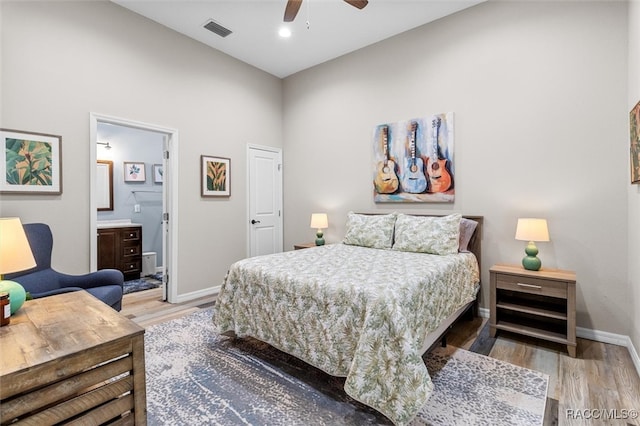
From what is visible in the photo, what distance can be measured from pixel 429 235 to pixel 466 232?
42 centimetres

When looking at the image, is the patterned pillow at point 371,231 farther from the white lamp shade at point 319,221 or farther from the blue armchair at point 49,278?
the blue armchair at point 49,278

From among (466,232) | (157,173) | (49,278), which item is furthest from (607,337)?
(157,173)

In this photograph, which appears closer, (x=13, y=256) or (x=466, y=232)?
(x=13, y=256)

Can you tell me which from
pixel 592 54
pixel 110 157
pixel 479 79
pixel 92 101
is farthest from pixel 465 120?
pixel 110 157

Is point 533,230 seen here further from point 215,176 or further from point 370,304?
point 215,176

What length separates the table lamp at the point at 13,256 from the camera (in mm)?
1444

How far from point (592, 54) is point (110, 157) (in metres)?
6.61

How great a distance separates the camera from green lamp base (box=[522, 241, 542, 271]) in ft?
8.92

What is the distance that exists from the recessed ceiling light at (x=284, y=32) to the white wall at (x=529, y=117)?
1.00 metres

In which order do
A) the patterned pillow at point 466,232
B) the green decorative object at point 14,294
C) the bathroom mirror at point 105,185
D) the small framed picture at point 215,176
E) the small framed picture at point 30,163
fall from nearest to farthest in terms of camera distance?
the green decorative object at point 14,294 < the small framed picture at point 30,163 < the patterned pillow at point 466,232 < the small framed picture at point 215,176 < the bathroom mirror at point 105,185

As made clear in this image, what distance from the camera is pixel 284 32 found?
3.77 m

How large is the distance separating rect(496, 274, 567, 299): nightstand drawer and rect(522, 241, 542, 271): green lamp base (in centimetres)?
16

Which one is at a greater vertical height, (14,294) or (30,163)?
(30,163)

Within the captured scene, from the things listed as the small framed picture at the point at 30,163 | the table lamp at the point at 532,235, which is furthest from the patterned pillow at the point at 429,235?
the small framed picture at the point at 30,163
